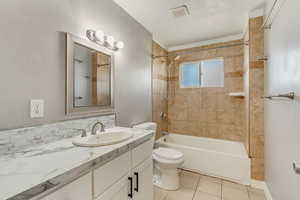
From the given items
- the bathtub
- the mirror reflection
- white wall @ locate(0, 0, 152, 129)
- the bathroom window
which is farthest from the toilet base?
the bathroom window

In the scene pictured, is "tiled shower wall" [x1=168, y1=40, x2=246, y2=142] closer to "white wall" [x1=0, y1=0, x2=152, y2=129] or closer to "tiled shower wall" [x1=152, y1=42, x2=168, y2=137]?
"tiled shower wall" [x1=152, y1=42, x2=168, y2=137]

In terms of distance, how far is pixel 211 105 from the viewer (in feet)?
9.70

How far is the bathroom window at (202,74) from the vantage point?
2.99 meters

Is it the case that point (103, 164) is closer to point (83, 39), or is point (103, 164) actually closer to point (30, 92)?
point (30, 92)

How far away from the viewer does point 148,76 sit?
2.52 m

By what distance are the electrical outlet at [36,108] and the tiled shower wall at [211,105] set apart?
8.75 feet

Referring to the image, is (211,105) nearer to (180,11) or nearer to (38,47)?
(180,11)

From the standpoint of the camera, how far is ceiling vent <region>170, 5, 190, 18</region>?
185cm

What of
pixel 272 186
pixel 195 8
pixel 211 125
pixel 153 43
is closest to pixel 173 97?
pixel 211 125

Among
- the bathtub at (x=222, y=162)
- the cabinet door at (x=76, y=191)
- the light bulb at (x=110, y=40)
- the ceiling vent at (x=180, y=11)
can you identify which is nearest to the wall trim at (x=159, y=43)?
the ceiling vent at (x=180, y=11)

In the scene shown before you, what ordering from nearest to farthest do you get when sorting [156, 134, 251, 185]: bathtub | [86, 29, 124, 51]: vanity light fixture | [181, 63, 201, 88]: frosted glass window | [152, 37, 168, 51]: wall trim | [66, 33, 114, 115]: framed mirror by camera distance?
[66, 33, 114, 115]: framed mirror
[86, 29, 124, 51]: vanity light fixture
[156, 134, 251, 185]: bathtub
[152, 37, 168, 51]: wall trim
[181, 63, 201, 88]: frosted glass window

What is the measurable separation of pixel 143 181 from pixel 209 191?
114 centimetres

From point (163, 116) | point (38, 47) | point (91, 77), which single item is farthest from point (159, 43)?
point (38, 47)

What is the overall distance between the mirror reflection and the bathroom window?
207cm
